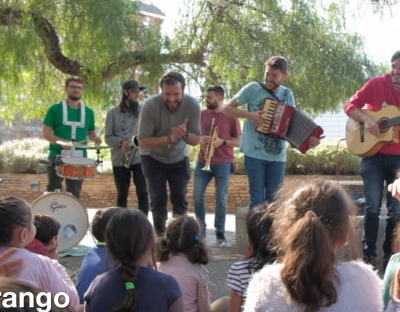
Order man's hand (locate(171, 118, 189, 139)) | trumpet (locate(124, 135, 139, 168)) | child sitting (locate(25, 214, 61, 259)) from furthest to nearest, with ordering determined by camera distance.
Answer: trumpet (locate(124, 135, 139, 168)), man's hand (locate(171, 118, 189, 139)), child sitting (locate(25, 214, 61, 259))

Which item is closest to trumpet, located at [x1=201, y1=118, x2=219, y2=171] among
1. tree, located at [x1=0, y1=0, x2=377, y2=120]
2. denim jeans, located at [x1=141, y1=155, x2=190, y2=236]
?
denim jeans, located at [x1=141, y1=155, x2=190, y2=236]

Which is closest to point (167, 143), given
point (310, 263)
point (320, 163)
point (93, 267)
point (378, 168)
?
point (378, 168)

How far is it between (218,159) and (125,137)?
3.47 ft

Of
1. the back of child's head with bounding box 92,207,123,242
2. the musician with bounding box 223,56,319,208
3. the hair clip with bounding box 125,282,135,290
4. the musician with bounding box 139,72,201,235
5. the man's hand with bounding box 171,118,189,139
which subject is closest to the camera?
the hair clip with bounding box 125,282,135,290

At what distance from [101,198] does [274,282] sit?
12586 millimetres

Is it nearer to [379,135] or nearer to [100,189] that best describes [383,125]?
[379,135]

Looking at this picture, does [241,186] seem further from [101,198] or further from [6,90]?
[6,90]

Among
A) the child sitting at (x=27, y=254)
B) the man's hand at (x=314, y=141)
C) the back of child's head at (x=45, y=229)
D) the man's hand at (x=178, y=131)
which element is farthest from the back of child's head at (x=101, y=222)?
the man's hand at (x=314, y=141)

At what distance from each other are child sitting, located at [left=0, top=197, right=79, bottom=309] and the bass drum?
11.5 feet

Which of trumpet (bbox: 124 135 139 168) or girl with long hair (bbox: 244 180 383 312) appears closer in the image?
girl with long hair (bbox: 244 180 383 312)

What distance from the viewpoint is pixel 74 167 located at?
6.96 metres

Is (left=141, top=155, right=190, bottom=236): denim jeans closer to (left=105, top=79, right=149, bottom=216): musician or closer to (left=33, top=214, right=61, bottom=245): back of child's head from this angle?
(left=105, top=79, right=149, bottom=216): musician

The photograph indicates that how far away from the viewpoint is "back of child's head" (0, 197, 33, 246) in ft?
11.1

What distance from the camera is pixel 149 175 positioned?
20.6 ft
